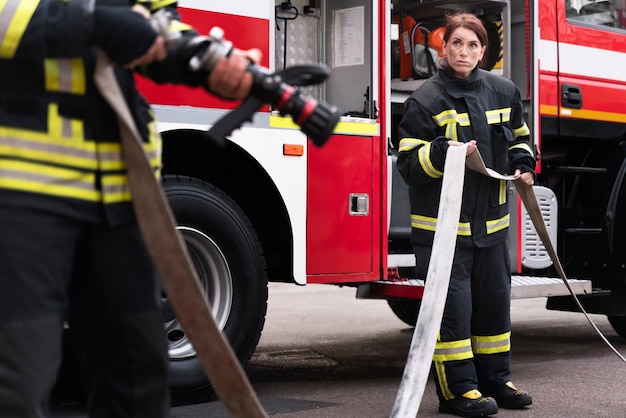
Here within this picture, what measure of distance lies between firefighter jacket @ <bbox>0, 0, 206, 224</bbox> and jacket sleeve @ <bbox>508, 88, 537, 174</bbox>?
2.84m

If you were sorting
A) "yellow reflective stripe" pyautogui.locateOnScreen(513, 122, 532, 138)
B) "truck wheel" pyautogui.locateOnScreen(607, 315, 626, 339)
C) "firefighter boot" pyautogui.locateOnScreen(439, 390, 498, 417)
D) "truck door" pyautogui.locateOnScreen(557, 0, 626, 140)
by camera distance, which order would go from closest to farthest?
"firefighter boot" pyautogui.locateOnScreen(439, 390, 498, 417) < "yellow reflective stripe" pyautogui.locateOnScreen(513, 122, 532, 138) < "truck door" pyautogui.locateOnScreen(557, 0, 626, 140) < "truck wheel" pyautogui.locateOnScreen(607, 315, 626, 339)

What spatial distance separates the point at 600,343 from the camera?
7266 millimetres

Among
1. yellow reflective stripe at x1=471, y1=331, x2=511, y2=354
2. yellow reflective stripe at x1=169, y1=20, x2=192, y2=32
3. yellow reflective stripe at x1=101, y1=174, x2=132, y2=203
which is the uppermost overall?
yellow reflective stripe at x1=169, y1=20, x2=192, y2=32

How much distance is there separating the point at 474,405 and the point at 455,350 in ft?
0.81

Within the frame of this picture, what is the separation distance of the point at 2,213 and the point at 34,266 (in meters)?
0.12

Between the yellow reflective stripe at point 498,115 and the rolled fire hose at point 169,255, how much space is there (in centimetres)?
275

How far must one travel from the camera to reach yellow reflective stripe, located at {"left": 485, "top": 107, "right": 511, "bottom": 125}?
4738 millimetres

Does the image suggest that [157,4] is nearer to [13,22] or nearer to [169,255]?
[13,22]

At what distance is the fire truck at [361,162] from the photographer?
4.72 metres

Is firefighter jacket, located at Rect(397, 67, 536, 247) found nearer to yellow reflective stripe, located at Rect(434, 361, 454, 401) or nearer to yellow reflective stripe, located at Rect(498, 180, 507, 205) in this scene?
yellow reflective stripe, located at Rect(498, 180, 507, 205)

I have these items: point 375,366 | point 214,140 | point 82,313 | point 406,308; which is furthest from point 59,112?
point 406,308

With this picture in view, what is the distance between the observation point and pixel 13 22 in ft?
7.01

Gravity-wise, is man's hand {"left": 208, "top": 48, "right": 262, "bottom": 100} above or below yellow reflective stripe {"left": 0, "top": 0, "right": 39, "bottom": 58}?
below

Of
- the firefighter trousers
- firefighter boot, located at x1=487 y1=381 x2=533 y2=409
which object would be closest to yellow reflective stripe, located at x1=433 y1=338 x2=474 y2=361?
the firefighter trousers
